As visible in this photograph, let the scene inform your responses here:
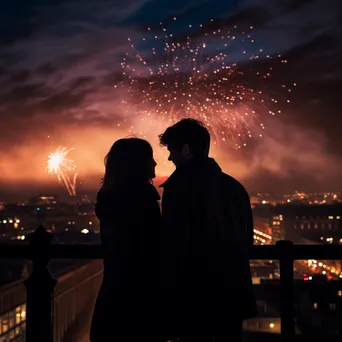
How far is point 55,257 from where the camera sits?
3.72 meters

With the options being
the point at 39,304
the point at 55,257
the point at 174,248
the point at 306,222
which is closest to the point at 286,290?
the point at 174,248

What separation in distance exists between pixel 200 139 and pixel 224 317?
1.05m

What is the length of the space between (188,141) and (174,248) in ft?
2.10

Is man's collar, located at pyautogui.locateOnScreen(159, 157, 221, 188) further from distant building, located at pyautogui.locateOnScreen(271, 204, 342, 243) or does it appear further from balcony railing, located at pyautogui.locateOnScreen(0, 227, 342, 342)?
distant building, located at pyautogui.locateOnScreen(271, 204, 342, 243)

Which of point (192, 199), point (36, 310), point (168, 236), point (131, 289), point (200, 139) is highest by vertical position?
point (200, 139)

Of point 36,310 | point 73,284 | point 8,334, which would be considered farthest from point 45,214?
point 36,310

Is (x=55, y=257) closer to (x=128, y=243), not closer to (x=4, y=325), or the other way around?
(x=128, y=243)

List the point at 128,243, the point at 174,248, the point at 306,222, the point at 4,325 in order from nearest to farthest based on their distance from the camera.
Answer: the point at 174,248 < the point at 128,243 < the point at 4,325 < the point at 306,222

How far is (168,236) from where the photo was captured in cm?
277

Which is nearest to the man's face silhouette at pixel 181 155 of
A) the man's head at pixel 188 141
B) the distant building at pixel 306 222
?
the man's head at pixel 188 141

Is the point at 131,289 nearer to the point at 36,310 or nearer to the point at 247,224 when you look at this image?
the point at 247,224

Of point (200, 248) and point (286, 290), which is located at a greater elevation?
point (200, 248)

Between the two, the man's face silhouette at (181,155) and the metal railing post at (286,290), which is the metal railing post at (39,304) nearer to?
the man's face silhouette at (181,155)

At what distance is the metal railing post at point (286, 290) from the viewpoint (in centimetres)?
353
